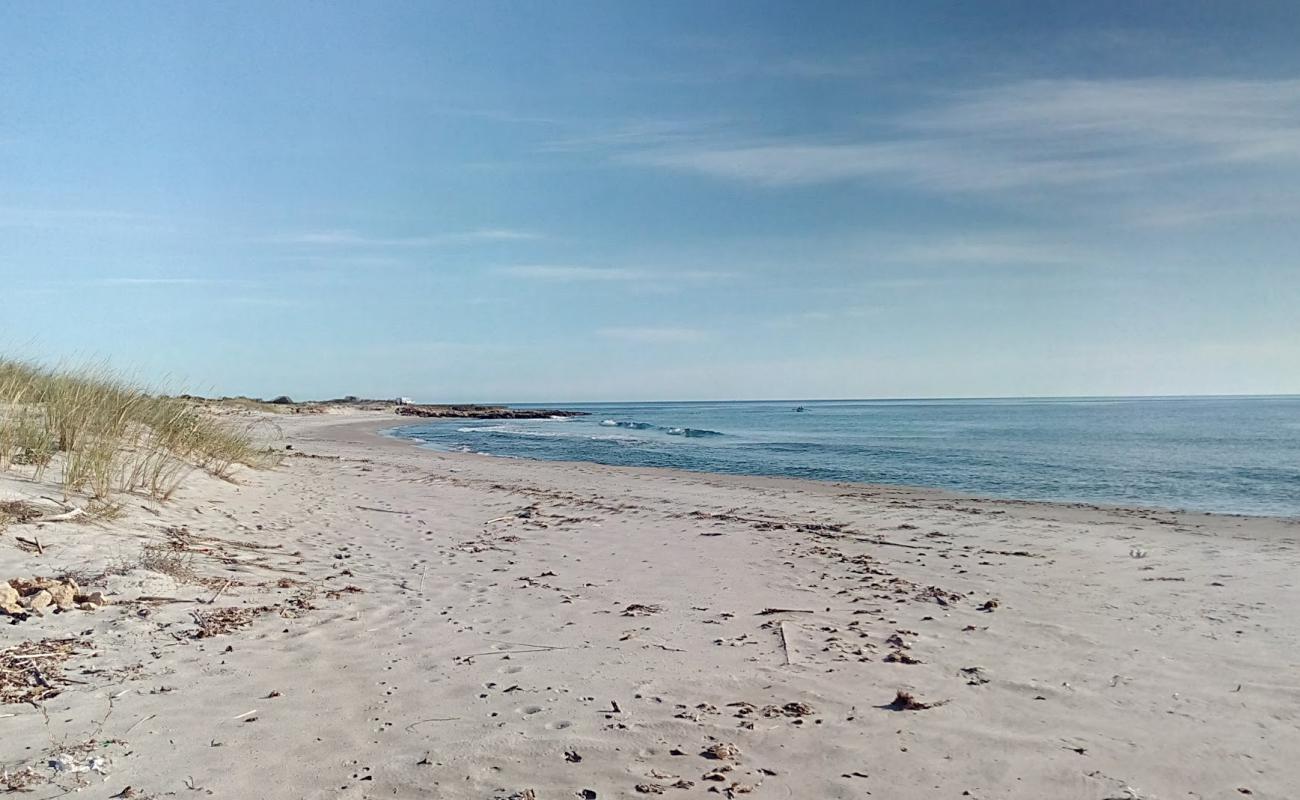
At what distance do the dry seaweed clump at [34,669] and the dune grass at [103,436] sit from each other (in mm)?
3728

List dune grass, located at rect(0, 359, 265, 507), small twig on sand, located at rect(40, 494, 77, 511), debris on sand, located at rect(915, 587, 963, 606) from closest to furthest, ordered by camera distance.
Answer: debris on sand, located at rect(915, 587, 963, 606), small twig on sand, located at rect(40, 494, 77, 511), dune grass, located at rect(0, 359, 265, 507)

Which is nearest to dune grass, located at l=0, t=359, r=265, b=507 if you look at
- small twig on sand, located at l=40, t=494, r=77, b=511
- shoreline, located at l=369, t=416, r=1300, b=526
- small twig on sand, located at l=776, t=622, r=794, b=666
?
small twig on sand, located at l=40, t=494, r=77, b=511

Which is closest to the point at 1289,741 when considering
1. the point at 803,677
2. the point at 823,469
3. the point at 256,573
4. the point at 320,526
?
the point at 803,677

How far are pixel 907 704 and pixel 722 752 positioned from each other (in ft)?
3.99

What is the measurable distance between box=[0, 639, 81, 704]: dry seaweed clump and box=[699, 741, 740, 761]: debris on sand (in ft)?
10.3

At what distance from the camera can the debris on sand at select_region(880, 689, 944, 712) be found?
4071 millimetres

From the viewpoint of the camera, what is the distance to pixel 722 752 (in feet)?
11.5

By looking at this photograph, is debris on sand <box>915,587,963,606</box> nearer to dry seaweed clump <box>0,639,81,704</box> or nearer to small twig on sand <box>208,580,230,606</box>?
small twig on sand <box>208,580,230,606</box>

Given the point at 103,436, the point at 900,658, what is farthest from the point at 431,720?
the point at 103,436

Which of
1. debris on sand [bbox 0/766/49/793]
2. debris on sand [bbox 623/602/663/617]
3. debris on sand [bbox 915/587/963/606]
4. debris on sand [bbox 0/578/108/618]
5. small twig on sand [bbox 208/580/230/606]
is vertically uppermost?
debris on sand [bbox 0/578/108/618]

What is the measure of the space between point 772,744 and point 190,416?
12485 mm

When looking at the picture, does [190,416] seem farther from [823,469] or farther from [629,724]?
[823,469]

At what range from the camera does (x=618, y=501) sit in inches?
Answer: 545

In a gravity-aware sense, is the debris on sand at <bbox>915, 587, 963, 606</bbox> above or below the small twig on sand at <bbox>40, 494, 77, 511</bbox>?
below
